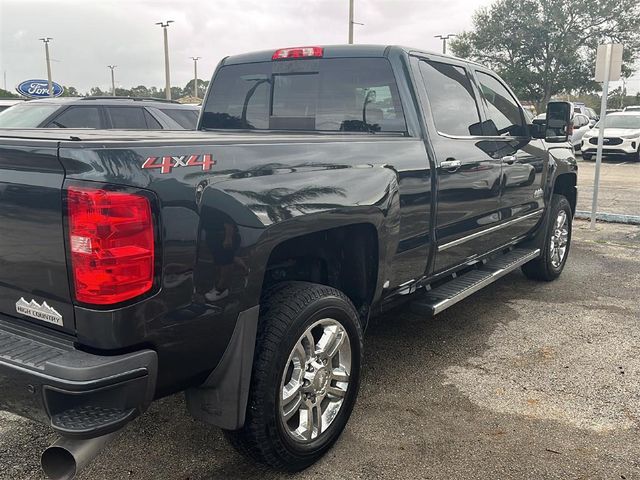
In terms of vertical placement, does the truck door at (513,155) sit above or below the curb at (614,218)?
above

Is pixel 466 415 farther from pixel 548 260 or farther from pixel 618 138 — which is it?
pixel 618 138

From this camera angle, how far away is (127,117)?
7664 mm

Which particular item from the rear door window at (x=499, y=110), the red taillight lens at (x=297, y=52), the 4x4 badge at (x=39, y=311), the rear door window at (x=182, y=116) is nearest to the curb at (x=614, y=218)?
the rear door window at (x=499, y=110)

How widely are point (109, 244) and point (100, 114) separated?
20.1ft

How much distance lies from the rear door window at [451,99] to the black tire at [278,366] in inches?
61.7

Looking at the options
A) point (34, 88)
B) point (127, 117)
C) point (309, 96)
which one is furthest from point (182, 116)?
point (34, 88)

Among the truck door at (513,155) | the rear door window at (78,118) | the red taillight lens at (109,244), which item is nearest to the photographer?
the red taillight lens at (109,244)

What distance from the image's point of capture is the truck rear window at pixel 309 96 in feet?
11.9

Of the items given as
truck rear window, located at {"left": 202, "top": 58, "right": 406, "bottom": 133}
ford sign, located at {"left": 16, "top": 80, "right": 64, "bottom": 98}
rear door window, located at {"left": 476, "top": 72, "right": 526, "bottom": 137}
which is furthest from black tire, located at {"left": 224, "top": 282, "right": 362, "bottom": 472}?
ford sign, located at {"left": 16, "top": 80, "right": 64, "bottom": 98}

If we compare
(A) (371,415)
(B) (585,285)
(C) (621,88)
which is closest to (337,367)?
(A) (371,415)

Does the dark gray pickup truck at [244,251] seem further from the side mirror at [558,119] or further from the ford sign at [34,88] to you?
the ford sign at [34,88]

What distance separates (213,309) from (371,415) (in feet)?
4.58

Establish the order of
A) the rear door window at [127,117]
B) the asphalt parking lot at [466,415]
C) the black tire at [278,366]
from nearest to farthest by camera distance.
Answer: the black tire at [278,366] → the asphalt parking lot at [466,415] → the rear door window at [127,117]

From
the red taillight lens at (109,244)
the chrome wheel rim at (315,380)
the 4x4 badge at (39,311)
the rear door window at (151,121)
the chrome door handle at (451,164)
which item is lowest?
the chrome wheel rim at (315,380)
